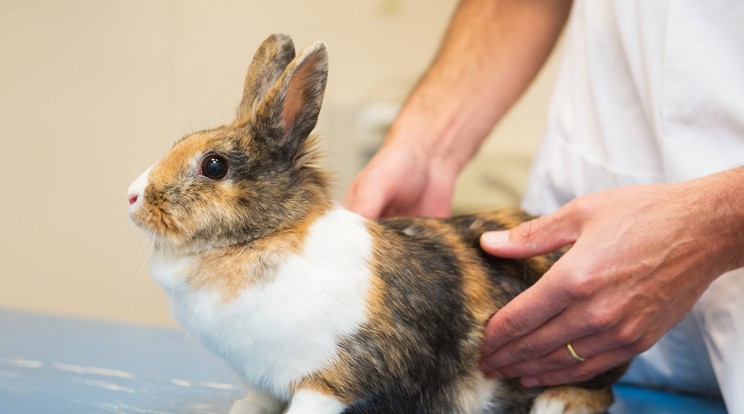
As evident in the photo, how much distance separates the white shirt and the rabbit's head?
2.47 feet

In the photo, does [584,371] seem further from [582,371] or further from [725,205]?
[725,205]

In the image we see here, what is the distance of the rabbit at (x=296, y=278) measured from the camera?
1243 millimetres

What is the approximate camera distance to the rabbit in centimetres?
124

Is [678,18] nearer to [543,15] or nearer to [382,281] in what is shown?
[543,15]

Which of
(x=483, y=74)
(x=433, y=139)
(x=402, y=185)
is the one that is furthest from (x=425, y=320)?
(x=483, y=74)

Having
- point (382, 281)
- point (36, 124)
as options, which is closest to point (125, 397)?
point (382, 281)

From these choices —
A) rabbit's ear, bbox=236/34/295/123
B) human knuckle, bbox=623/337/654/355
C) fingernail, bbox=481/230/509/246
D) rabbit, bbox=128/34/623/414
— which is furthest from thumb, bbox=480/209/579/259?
rabbit's ear, bbox=236/34/295/123

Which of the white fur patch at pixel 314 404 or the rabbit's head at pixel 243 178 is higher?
the rabbit's head at pixel 243 178

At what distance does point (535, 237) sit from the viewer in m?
1.46

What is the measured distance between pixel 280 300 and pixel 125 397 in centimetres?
46

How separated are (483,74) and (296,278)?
1.12 metres

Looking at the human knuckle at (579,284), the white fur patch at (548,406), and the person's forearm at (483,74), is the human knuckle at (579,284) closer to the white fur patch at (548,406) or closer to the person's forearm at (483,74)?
the white fur patch at (548,406)

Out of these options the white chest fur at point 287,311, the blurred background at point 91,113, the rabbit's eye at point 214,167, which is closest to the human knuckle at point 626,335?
the white chest fur at point 287,311

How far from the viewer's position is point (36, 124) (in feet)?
10.1
